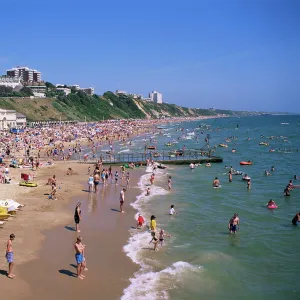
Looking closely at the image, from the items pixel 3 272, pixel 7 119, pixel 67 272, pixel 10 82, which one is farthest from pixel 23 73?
pixel 67 272

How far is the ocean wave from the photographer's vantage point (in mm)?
10422

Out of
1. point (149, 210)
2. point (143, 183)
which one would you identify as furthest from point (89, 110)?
point (149, 210)

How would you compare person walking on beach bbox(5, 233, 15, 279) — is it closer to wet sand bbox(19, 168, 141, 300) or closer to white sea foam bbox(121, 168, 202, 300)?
wet sand bbox(19, 168, 141, 300)

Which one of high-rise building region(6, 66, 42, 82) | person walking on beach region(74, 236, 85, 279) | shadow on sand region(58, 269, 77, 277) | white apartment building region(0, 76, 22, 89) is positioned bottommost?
shadow on sand region(58, 269, 77, 277)

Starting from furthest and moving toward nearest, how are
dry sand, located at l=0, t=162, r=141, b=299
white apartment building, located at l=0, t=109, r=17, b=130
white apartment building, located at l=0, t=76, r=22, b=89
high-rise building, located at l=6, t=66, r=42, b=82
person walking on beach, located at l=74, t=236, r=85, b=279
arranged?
high-rise building, located at l=6, t=66, r=42, b=82, white apartment building, located at l=0, t=76, r=22, b=89, white apartment building, located at l=0, t=109, r=17, b=130, person walking on beach, located at l=74, t=236, r=85, b=279, dry sand, located at l=0, t=162, r=141, b=299

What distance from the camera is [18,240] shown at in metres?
14.1

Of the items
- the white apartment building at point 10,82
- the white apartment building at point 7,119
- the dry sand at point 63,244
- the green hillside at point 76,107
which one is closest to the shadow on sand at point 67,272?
the dry sand at point 63,244

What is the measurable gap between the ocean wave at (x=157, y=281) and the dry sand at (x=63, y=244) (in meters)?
0.29

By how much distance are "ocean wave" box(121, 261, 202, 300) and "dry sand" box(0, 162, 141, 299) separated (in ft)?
0.97

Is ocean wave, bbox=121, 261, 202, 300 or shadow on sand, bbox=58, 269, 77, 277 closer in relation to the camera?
ocean wave, bbox=121, 261, 202, 300

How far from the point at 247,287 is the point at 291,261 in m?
2.90

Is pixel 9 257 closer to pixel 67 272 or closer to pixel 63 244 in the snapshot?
pixel 67 272

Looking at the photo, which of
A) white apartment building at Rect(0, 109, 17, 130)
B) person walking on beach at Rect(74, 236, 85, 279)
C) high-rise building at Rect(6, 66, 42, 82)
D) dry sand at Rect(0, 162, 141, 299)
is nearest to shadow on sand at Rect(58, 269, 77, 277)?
dry sand at Rect(0, 162, 141, 299)

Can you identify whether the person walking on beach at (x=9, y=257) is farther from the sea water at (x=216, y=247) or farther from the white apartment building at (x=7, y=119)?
the white apartment building at (x=7, y=119)
